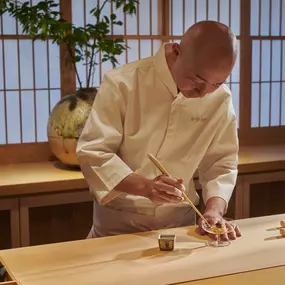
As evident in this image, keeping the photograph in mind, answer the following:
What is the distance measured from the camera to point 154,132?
6.17 feet

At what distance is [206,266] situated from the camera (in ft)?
4.86

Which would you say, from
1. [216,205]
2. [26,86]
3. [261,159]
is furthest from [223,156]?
[26,86]

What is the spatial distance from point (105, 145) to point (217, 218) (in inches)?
16.4

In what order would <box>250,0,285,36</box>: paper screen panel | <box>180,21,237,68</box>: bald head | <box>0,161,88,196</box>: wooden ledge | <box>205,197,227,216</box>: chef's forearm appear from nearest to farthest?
<box>180,21,237,68</box>: bald head, <box>205,197,227,216</box>: chef's forearm, <box>0,161,88,196</box>: wooden ledge, <box>250,0,285,36</box>: paper screen panel

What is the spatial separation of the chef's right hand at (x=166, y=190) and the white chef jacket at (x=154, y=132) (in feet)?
0.50

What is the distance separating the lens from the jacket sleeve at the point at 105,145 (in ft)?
5.75

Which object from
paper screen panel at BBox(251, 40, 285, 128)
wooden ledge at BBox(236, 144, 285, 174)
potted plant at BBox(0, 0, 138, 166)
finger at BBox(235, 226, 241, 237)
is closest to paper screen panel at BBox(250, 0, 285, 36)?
paper screen panel at BBox(251, 40, 285, 128)

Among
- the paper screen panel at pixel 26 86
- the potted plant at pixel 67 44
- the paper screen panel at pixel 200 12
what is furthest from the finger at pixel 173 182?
the paper screen panel at pixel 200 12

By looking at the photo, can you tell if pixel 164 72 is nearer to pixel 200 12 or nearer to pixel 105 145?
pixel 105 145

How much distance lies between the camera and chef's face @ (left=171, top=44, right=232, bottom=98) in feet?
5.39

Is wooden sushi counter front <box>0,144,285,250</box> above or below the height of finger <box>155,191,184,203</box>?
below

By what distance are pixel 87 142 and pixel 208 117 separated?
1.39 feet

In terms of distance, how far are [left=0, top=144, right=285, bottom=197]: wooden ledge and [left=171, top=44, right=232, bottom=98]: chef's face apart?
1117mm

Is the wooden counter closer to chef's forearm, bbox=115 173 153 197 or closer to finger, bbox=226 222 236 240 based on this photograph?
finger, bbox=226 222 236 240
